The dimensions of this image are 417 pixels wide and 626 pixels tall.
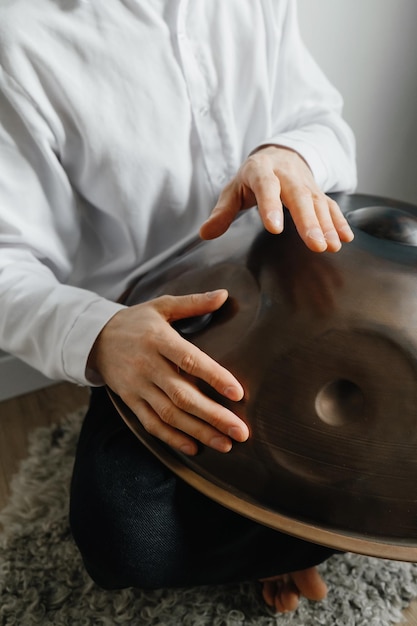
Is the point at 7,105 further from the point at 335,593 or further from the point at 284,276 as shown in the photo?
the point at 335,593

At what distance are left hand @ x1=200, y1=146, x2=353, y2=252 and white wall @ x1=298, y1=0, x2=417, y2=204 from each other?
1.69ft

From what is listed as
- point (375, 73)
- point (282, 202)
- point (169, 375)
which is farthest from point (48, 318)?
point (375, 73)

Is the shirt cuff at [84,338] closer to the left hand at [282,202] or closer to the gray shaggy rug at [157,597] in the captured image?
the left hand at [282,202]

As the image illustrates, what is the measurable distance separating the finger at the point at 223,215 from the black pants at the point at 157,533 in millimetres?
267

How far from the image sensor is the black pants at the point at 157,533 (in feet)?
2.23

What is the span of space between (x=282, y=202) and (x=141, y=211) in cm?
21

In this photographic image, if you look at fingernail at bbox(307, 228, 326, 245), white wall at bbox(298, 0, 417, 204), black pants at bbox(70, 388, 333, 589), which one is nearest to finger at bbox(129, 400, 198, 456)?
black pants at bbox(70, 388, 333, 589)

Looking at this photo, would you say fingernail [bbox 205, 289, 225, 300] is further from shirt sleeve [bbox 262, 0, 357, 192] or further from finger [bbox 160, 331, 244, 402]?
Result: shirt sleeve [bbox 262, 0, 357, 192]

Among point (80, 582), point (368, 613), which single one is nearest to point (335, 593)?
point (368, 613)

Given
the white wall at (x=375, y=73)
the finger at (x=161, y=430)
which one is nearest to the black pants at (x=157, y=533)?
the finger at (x=161, y=430)

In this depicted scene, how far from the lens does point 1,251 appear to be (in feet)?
2.23

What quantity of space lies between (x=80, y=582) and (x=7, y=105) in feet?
2.05

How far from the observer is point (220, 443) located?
544 millimetres

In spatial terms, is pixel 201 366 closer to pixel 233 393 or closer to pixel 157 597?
pixel 233 393
